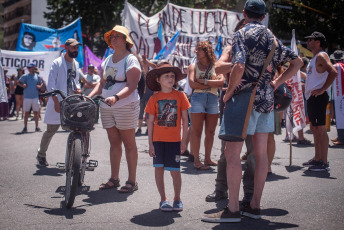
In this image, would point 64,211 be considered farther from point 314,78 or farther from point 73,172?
point 314,78

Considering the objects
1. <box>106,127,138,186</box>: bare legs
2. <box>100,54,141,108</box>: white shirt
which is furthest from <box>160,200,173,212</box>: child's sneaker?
<box>100,54,141,108</box>: white shirt

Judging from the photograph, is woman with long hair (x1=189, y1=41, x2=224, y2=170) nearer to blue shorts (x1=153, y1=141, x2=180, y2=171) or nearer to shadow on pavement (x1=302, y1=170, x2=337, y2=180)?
shadow on pavement (x1=302, y1=170, x2=337, y2=180)

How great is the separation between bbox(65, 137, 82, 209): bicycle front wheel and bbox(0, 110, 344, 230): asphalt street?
A: 0.48 feet

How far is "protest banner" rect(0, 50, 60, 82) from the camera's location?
708 inches

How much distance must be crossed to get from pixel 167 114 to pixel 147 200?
103cm

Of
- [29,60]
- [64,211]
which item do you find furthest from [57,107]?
[29,60]

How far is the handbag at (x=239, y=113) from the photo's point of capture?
179 inches

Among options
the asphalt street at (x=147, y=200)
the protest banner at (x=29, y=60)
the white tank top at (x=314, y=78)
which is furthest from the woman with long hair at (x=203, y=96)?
the protest banner at (x=29, y=60)

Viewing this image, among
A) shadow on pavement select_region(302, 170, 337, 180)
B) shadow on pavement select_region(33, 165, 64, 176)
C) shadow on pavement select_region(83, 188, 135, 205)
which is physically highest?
shadow on pavement select_region(302, 170, 337, 180)

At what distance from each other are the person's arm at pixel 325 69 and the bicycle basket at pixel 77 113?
379 centimetres

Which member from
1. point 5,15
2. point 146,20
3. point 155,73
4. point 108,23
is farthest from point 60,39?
point 5,15

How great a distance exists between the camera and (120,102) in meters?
6.13

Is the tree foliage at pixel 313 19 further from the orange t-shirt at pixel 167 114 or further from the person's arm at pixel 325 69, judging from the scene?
the orange t-shirt at pixel 167 114

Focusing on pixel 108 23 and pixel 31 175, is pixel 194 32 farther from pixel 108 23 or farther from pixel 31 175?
pixel 108 23
